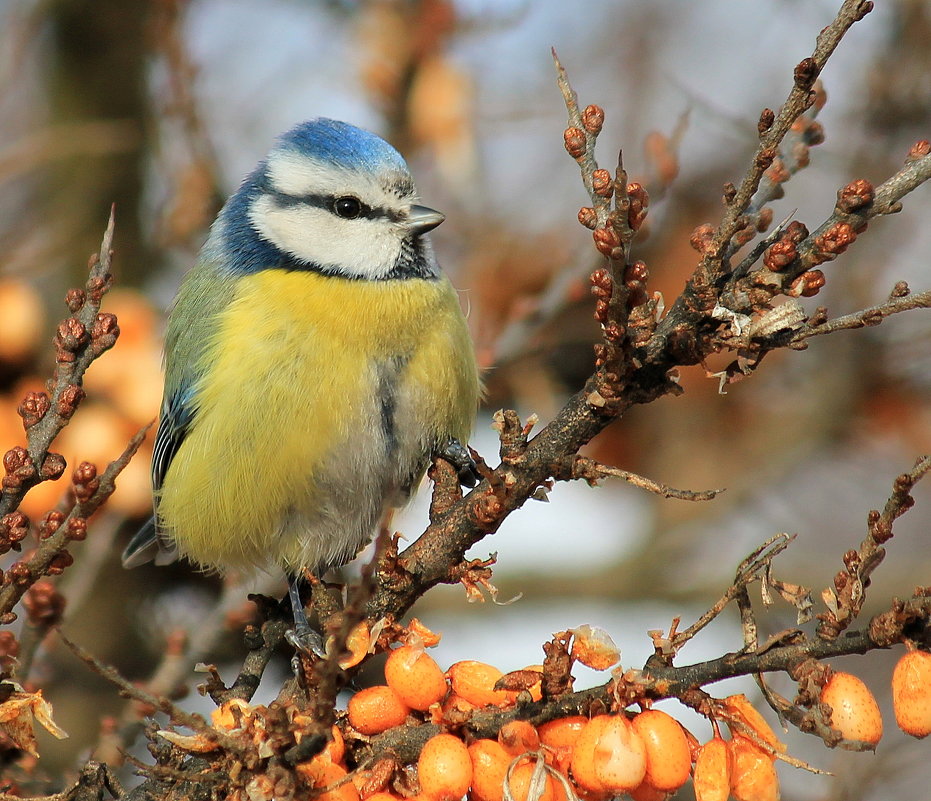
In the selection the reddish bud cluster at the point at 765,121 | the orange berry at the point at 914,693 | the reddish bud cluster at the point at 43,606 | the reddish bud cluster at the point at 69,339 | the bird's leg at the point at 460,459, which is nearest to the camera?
the orange berry at the point at 914,693

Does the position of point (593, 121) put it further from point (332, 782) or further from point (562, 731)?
point (332, 782)

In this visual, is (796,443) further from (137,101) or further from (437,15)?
(137,101)

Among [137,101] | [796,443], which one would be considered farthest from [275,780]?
[137,101]

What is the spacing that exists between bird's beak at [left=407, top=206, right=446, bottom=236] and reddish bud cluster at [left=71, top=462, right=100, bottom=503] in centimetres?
163

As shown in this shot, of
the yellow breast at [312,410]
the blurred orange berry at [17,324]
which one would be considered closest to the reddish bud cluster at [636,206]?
the yellow breast at [312,410]

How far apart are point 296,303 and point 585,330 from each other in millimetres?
1898

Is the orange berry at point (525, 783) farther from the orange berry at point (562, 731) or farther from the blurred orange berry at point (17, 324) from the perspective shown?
the blurred orange berry at point (17, 324)

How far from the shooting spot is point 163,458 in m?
3.51

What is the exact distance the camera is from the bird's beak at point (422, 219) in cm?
332

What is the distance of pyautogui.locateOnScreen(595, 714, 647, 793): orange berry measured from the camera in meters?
1.67

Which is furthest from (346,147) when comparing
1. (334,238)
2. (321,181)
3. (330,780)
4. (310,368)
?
(330,780)

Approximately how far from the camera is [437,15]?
4.30 metres

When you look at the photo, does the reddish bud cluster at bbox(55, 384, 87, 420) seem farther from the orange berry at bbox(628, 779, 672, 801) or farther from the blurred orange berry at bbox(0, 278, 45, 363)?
the blurred orange berry at bbox(0, 278, 45, 363)

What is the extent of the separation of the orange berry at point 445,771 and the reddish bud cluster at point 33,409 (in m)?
0.95
